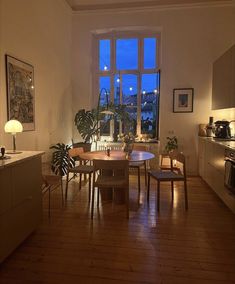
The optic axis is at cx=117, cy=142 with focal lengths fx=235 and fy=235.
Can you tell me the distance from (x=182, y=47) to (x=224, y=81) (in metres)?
1.43

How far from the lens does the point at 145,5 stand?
201 inches

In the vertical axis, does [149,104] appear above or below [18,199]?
above

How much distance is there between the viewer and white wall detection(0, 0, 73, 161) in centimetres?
302

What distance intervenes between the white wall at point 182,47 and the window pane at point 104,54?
1.09ft

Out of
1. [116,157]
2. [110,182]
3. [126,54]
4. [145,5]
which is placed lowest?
[110,182]

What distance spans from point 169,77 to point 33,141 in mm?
3265

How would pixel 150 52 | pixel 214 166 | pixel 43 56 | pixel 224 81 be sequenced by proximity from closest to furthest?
pixel 214 166
pixel 43 56
pixel 224 81
pixel 150 52

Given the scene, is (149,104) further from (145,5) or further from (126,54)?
(145,5)

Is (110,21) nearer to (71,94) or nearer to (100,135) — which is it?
(71,94)

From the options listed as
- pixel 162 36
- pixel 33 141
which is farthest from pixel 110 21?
pixel 33 141

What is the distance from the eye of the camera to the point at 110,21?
17.5ft

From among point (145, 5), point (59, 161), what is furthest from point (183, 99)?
point (59, 161)

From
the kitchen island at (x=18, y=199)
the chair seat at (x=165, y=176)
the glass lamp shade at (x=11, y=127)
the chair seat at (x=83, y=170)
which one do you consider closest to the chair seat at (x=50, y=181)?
the kitchen island at (x=18, y=199)

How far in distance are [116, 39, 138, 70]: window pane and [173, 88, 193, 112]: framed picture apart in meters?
1.23
